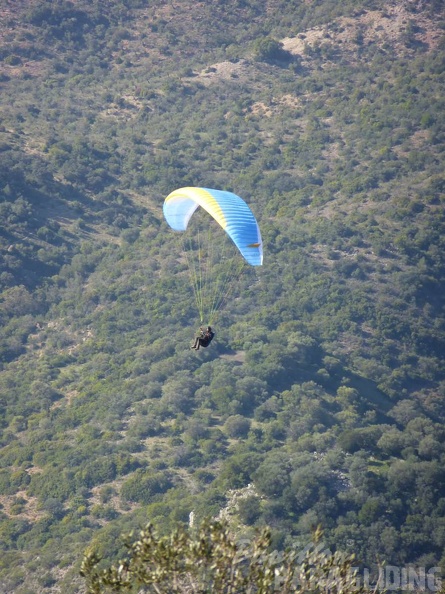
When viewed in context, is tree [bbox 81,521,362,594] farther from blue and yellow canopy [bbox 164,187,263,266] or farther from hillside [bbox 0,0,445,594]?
hillside [bbox 0,0,445,594]

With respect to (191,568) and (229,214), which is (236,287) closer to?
(229,214)

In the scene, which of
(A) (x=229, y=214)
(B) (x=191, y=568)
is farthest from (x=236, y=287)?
(B) (x=191, y=568)

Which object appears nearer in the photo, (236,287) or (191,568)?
(191,568)

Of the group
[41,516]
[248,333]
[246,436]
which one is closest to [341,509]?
[246,436]

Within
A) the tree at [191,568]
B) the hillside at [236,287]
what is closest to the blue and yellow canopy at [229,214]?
the tree at [191,568]

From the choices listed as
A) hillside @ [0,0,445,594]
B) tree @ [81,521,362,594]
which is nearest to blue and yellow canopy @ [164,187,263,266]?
tree @ [81,521,362,594]

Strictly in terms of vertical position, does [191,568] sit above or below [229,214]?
above

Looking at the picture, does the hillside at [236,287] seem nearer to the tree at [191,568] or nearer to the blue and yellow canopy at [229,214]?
Answer: the blue and yellow canopy at [229,214]
